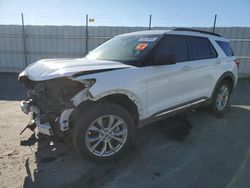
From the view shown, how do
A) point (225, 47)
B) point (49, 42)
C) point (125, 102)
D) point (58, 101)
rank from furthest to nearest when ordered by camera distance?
point (49, 42) < point (225, 47) < point (125, 102) < point (58, 101)

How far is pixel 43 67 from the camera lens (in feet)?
10.7

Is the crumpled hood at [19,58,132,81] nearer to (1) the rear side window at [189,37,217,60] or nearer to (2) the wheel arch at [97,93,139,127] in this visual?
(2) the wheel arch at [97,93,139,127]

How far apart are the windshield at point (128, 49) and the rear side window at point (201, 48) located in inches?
36.6

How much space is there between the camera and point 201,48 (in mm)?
4586

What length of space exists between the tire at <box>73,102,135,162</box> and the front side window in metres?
0.99

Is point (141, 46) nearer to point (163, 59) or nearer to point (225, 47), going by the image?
point (163, 59)

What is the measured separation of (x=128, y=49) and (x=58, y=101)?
157 centimetres

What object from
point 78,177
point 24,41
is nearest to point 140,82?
point 78,177

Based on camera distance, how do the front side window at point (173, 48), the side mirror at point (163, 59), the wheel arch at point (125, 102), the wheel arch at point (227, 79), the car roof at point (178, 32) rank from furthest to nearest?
the wheel arch at point (227, 79), the car roof at point (178, 32), the front side window at point (173, 48), the side mirror at point (163, 59), the wheel arch at point (125, 102)

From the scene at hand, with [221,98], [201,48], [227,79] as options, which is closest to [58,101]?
[201,48]

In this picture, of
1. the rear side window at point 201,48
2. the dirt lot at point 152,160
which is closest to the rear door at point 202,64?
the rear side window at point 201,48

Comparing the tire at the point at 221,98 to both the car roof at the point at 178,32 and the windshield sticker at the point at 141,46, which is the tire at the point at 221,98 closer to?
the car roof at the point at 178,32

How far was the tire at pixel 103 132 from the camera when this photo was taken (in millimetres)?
2924

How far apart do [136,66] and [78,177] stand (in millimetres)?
1701
